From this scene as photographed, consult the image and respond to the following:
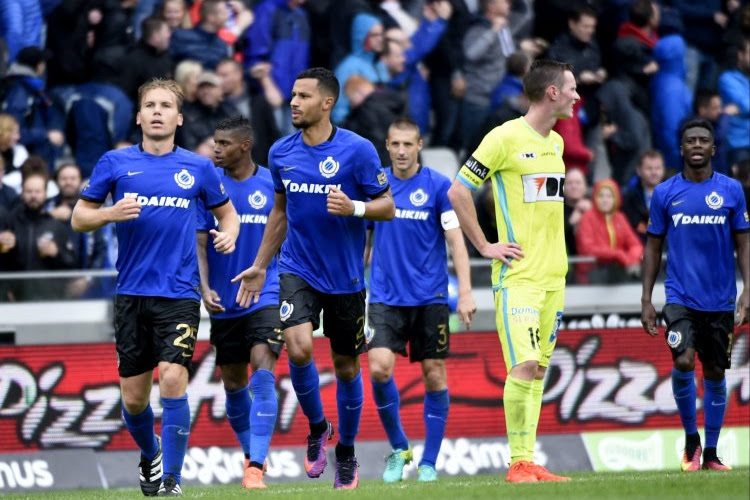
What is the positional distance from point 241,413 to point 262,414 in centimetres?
102

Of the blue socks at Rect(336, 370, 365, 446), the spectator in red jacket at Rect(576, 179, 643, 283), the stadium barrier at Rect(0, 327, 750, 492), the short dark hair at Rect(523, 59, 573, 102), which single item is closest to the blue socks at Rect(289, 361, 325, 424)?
the blue socks at Rect(336, 370, 365, 446)

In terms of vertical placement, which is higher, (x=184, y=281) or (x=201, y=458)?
(x=184, y=281)

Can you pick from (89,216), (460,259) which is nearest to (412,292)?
(460,259)

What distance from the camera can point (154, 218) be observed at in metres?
10.7

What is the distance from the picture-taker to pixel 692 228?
1295 centimetres

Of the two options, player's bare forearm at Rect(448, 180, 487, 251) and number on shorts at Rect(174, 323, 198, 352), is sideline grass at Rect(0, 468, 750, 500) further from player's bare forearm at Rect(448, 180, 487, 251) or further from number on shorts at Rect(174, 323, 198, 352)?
player's bare forearm at Rect(448, 180, 487, 251)

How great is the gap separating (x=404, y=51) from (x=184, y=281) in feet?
29.7

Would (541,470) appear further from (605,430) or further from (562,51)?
(562,51)

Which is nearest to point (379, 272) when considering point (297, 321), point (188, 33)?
point (297, 321)

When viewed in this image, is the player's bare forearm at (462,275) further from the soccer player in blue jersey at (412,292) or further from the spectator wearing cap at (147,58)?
the spectator wearing cap at (147,58)

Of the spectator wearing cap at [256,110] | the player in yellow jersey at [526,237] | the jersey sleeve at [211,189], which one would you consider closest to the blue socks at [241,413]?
the jersey sleeve at [211,189]

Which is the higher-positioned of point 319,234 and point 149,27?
point 149,27

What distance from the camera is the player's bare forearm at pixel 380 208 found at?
11.2 m

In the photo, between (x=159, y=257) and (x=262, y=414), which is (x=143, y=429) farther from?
(x=262, y=414)
